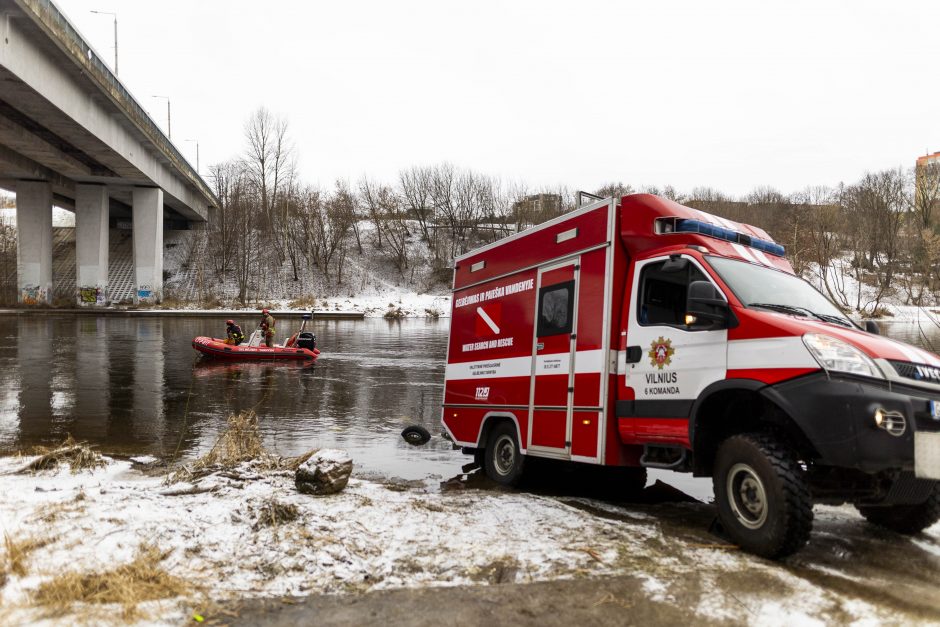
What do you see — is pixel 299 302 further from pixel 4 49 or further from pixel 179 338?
pixel 4 49

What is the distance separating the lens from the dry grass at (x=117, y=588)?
3336 millimetres

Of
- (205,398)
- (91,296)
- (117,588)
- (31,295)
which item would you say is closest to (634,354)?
(117,588)

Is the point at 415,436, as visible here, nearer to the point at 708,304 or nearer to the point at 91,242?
the point at 708,304

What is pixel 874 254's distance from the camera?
6397cm

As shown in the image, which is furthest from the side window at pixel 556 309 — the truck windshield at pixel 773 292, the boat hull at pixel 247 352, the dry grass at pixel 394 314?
the dry grass at pixel 394 314

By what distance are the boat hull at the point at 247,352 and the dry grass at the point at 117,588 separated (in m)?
17.5

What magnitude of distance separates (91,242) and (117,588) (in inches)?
2208

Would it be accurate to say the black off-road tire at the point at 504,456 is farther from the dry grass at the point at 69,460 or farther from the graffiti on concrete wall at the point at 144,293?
the graffiti on concrete wall at the point at 144,293

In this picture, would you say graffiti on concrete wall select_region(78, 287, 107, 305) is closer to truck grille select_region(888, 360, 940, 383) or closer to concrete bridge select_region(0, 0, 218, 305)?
concrete bridge select_region(0, 0, 218, 305)

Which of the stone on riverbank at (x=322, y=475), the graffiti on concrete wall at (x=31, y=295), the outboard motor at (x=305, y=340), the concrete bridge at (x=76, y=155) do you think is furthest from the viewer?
the graffiti on concrete wall at (x=31, y=295)

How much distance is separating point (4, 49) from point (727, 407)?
108 feet

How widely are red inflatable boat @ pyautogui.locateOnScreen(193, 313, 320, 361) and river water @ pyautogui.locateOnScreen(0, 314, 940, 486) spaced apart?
1.68ft

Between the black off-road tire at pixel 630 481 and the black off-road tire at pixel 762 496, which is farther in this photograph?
the black off-road tire at pixel 630 481

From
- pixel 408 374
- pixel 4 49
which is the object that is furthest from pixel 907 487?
pixel 4 49
